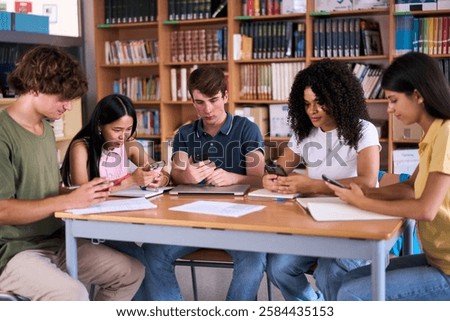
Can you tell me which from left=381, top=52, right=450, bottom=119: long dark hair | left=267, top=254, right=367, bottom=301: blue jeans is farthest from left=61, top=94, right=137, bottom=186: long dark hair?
left=381, top=52, right=450, bottom=119: long dark hair

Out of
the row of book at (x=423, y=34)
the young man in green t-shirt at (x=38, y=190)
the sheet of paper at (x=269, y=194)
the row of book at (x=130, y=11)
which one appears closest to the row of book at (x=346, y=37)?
the row of book at (x=423, y=34)

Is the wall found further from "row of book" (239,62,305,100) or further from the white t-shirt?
the white t-shirt

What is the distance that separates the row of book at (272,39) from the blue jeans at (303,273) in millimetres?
2630

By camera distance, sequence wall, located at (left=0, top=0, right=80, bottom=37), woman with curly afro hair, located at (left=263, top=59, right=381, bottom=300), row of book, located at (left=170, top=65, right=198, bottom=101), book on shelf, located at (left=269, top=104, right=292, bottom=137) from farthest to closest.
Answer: wall, located at (left=0, top=0, right=80, bottom=37), row of book, located at (left=170, top=65, right=198, bottom=101), book on shelf, located at (left=269, top=104, right=292, bottom=137), woman with curly afro hair, located at (left=263, top=59, right=381, bottom=300)

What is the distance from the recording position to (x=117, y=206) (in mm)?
2127

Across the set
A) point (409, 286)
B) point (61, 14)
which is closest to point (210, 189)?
point (409, 286)

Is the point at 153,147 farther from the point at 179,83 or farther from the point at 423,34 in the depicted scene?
the point at 423,34

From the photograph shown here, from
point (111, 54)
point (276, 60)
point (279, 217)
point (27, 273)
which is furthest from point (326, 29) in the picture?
point (27, 273)

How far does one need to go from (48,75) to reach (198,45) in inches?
123

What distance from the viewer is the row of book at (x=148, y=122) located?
17.6 feet

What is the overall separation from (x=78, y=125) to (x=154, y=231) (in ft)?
10.9

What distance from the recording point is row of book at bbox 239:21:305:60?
4.72 meters

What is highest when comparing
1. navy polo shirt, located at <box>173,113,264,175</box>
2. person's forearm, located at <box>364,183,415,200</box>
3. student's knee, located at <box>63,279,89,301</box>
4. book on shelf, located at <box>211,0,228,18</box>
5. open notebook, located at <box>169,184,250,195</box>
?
book on shelf, located at <box>211,0,228,18</box>

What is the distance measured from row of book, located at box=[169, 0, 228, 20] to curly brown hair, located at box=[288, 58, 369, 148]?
244cm
